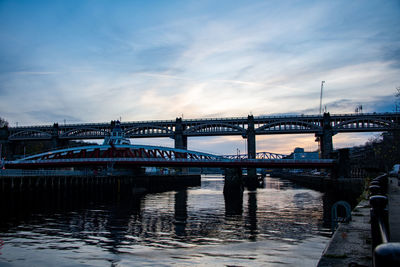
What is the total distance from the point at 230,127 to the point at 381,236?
11113 centimetres

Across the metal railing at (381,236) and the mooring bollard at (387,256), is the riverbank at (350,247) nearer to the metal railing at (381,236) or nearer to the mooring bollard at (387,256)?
the metal railing at (381,236)

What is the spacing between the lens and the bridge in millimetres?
110188

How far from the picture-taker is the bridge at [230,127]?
110m

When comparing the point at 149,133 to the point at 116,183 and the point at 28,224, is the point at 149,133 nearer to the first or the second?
the point at 116,183

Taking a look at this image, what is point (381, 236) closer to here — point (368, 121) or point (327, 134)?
point (327, 134)

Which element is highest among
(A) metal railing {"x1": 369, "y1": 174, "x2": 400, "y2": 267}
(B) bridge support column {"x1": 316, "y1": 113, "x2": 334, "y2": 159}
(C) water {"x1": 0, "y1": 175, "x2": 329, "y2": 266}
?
(B) bridge support column {"x1": 316, "y1": 113, "x2": 334, "y2": 159}

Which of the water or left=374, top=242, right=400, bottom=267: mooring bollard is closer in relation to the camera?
left=374, top=242, right=400, bottom=267: mooring bollard

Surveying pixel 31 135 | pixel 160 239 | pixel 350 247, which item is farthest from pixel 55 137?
pixel 350 247

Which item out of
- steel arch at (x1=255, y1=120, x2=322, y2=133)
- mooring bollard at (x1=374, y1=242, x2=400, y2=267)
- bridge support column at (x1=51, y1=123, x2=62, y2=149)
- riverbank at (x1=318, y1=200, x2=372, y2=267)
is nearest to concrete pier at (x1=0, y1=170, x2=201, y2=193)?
Answer: steel arch at (x1=255, y1=120, x2=322, y2=133)

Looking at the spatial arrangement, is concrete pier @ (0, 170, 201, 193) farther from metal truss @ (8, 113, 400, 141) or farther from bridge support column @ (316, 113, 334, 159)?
bridge support column @ (316, 113, 334, 159)

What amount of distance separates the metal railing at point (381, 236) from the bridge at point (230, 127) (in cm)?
10235

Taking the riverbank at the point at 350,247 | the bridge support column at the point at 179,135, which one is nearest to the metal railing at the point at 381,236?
the riverbank at the point at 350,247

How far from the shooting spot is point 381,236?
5.50 m

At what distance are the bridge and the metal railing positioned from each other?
102m
